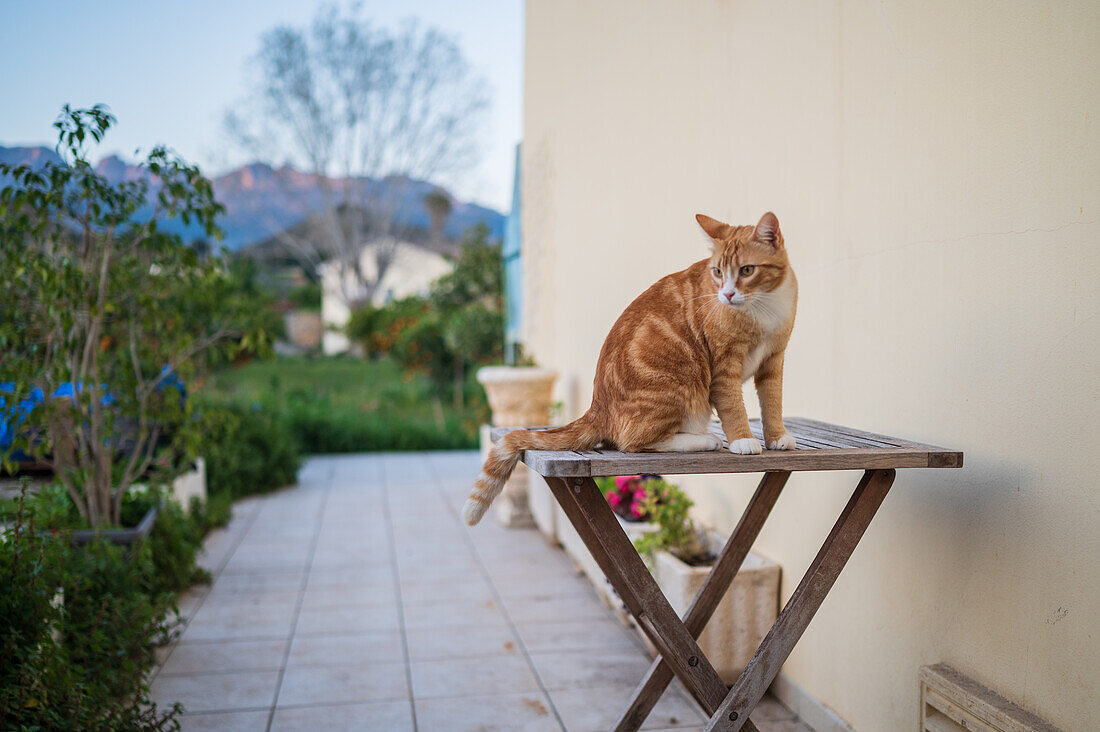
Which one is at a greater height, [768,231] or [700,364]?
[768,231]

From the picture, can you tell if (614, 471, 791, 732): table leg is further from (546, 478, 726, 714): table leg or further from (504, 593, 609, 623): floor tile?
(504, 593, 609, 623): floor tile

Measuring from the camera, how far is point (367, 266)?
24672 mm

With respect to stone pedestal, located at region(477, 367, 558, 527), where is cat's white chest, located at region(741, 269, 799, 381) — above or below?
above

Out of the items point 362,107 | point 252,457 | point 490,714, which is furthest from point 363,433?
point 362,107

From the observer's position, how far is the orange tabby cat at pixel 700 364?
5.98ft

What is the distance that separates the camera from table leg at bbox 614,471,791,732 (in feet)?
7.50

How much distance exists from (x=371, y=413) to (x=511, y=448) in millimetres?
9158

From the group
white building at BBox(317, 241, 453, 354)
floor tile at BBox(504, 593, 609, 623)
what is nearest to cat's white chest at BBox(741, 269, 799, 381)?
floor tile at BBox(504, 593, 609, 623)

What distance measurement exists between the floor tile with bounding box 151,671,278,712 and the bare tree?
18.6m

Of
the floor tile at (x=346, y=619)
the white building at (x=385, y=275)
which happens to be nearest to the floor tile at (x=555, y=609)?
the floor tile at (x=346, y=619)

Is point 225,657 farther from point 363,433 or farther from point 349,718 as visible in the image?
point 363,433

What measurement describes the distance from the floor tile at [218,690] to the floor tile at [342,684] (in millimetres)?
71

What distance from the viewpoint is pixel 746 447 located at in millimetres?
1801

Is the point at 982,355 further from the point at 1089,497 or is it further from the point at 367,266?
the point at 367,266
